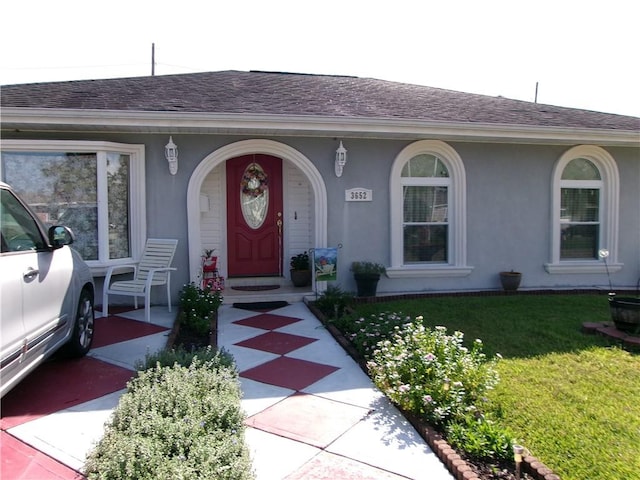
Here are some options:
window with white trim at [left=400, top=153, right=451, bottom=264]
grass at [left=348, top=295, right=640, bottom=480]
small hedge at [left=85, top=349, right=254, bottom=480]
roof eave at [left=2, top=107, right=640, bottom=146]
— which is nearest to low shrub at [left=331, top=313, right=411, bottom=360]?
grass at [left=348, top=295, right=640, bottom=480]

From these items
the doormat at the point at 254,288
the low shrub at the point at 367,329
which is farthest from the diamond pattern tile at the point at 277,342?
the doormat at the point at 254,288

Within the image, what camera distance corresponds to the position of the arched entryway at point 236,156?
277 inches

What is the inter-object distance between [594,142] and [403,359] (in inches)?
256

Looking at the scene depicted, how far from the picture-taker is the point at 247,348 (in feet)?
16.6

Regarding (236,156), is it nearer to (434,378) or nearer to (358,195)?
(358,195)

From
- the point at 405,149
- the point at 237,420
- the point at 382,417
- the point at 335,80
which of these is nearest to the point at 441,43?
the point at 335,80

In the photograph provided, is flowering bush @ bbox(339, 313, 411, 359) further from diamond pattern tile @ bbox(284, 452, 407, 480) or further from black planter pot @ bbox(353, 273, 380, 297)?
diamond pattern tile @ bbox(284, 452, 407, 480)

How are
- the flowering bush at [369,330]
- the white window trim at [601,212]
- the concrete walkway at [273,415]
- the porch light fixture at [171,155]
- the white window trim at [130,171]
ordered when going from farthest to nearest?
the white window trim at [601,212] → the porch light fixture at [171,155] → the white window trim at [130,171] → the flowering bush at [369,330] → the concrete walkway at [273,415]

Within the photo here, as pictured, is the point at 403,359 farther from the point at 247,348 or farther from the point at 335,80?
the point at 335,80

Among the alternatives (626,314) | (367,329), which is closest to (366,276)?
(367,329)

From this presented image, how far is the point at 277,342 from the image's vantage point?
17.3 feet

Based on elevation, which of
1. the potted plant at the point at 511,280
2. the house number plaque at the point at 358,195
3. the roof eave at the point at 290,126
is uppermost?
the roof eave at the point at 290,126

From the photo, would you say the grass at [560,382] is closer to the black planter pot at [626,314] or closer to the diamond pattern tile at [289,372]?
the black planter pot at [626,314]

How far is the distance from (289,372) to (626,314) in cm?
386
